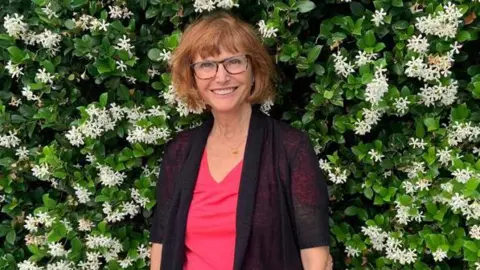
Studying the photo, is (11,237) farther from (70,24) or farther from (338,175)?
(338,175)

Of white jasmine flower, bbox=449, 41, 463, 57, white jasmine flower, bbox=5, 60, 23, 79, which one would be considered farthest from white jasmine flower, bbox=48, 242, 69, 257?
white jasmine flower, bbox=449, 41, 463, 57

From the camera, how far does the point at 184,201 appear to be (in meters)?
2.33

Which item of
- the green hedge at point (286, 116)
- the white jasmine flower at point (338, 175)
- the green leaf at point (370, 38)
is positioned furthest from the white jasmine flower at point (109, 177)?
the green leaf at point (370, 38)

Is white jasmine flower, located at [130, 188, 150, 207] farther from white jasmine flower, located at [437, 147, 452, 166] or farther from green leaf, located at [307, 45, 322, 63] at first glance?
white jasmine flower, located at [437, 147, 452, 166]

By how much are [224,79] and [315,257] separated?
27.8 inches

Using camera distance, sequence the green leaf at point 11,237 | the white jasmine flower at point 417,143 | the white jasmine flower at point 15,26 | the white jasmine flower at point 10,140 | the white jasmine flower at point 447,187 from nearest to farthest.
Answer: the white jasmine flower at point 447,187 < the white jasmine flower at point 417,143 < the white jasmine flower at point 15,26 < the white jasmine flower at point 10,140 < the green leaf at point 11,237

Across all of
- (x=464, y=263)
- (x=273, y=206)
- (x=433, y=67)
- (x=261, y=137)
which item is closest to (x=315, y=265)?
(x=273, y=206)

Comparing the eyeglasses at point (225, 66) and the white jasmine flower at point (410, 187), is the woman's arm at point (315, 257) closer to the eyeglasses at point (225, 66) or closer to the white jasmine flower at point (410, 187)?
the white jasmine flower at point (410, 187)

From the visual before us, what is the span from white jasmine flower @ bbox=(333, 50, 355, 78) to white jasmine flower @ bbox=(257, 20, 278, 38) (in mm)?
250

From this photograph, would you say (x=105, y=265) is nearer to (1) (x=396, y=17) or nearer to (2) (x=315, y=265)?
(2) (x=315, y=265)

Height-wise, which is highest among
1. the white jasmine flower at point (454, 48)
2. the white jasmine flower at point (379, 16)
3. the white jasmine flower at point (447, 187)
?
the white jasmine flower at point (379, 16)

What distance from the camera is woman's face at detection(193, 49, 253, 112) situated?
2.21 m

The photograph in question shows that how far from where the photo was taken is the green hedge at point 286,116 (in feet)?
7.70

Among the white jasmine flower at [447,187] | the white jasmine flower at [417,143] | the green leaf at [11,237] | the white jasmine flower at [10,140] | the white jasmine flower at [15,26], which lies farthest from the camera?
the green leaf at [11,237]
